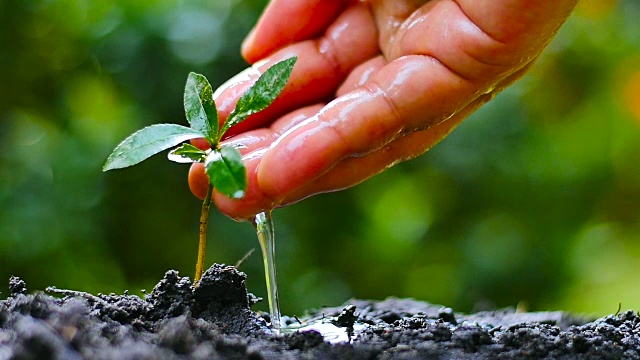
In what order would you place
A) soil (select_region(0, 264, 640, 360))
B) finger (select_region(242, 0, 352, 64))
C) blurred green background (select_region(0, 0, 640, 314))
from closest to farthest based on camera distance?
soil (select_region(0, 264, 640, 360)) < finger (select_region(242, 0, 352, 64)) < blurred green background (select_region(0, 0, 640, 314))

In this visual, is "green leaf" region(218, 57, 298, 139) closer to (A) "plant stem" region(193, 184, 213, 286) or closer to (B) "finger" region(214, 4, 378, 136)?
(A) "plant stem" region(193, 184, 213, 286)

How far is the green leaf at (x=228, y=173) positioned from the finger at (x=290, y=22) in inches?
23.0

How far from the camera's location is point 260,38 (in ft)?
4.75

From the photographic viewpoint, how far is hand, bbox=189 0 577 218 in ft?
3.38

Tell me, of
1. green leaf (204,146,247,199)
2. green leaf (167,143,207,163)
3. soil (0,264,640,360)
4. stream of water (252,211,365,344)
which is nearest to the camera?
soil (0,264,640,360)

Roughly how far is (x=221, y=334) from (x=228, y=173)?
0.68 ft

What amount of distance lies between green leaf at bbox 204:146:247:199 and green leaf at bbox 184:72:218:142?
0.09 m

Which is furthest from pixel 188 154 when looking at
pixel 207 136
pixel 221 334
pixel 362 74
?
pixel 362 74

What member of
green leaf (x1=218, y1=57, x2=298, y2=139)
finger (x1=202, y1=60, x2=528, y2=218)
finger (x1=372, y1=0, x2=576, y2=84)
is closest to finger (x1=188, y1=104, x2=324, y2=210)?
finger (x1=202, y1=60, x2=528, y2=218)

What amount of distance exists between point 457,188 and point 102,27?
50.3 inches

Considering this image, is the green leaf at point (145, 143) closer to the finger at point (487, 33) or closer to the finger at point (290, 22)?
the finger at point (487, 33)

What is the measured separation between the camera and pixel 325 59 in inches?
54.2

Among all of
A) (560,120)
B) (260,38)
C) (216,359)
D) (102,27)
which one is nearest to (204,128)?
(216,359)

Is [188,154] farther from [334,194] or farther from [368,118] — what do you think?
[334,194]
